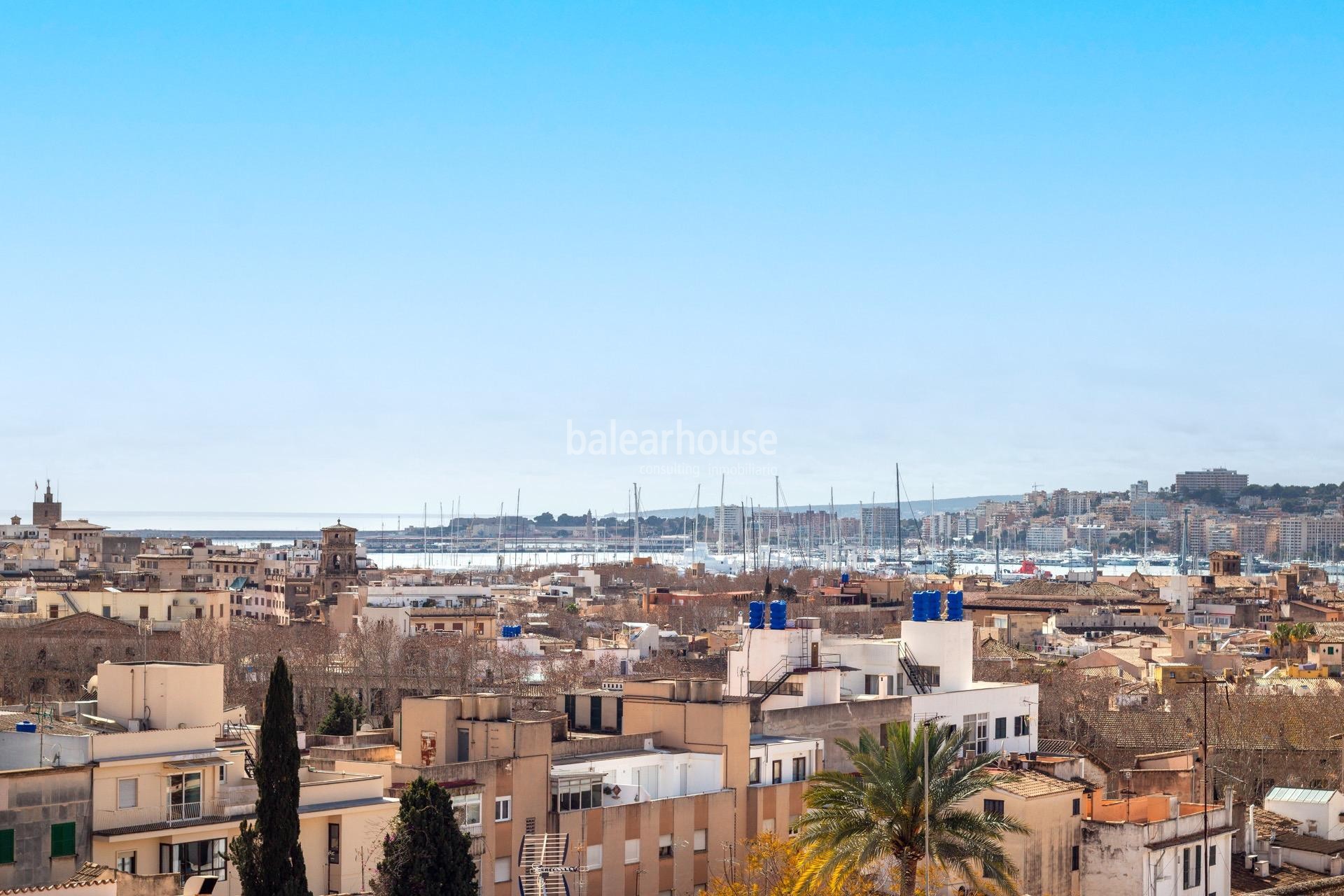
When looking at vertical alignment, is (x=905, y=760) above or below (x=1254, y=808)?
above

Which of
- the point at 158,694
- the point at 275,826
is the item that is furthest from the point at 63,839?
the point at 158,694

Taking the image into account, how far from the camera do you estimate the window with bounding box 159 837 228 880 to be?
24.8m

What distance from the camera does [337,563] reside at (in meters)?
104

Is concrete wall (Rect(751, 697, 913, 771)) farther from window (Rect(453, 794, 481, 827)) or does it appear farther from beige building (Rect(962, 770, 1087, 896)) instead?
window (Rect(453, 794, 481, 827))

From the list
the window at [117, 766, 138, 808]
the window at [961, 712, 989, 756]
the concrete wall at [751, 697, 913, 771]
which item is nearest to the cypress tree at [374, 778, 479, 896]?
the window at [117, 766, 138, 808]

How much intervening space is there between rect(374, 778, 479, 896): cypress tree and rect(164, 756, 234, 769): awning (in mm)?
3278

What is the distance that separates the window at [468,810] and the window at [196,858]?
3.02 metres

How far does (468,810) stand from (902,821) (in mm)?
6013

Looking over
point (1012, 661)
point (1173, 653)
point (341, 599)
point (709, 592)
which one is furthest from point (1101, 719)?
point (709, 592)

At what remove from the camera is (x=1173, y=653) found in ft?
266

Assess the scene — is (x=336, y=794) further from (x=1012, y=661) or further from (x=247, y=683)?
(x=1012, y=661)

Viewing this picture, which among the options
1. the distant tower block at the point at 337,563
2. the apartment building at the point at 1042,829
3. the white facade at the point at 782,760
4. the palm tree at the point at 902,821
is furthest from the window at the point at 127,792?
the distant tower block at the point at 337,563

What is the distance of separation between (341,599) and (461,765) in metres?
→ 63.9

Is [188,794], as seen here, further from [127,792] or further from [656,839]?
[656,839]
